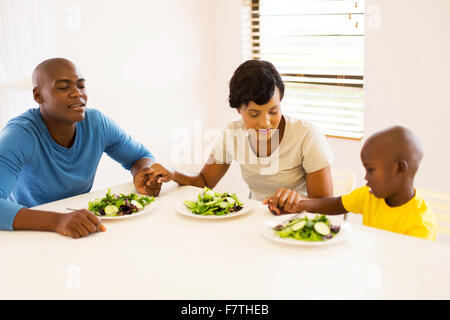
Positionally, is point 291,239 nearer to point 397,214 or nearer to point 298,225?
point 298,225

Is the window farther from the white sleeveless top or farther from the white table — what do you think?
the white table

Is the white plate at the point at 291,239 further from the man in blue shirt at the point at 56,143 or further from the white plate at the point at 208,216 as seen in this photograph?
the man in blue shirt at the point at 56,143

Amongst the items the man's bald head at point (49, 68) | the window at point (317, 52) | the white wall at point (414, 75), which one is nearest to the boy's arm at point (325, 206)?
the man's bald head at point (49, 68)

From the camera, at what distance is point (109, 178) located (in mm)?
3738

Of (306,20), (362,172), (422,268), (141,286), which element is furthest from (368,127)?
(141,286)

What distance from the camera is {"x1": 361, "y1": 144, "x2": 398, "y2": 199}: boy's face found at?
1.59 m

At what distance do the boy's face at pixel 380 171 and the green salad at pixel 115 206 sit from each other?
33.9 inches

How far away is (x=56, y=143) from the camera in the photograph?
2.21m

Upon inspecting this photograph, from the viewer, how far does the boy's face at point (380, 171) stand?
1589 mm

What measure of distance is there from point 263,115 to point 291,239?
71cm

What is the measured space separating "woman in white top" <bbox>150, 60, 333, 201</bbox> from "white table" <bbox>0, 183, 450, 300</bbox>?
0.49m

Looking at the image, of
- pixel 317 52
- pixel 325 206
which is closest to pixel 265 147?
pixel 325 206

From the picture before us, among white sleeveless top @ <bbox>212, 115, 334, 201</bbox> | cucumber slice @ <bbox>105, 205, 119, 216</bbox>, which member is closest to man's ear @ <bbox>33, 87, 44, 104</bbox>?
cucumber slice @ <bbox>105, 205, 119, 216</bbox>

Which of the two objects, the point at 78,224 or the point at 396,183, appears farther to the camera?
the point at 78,224
